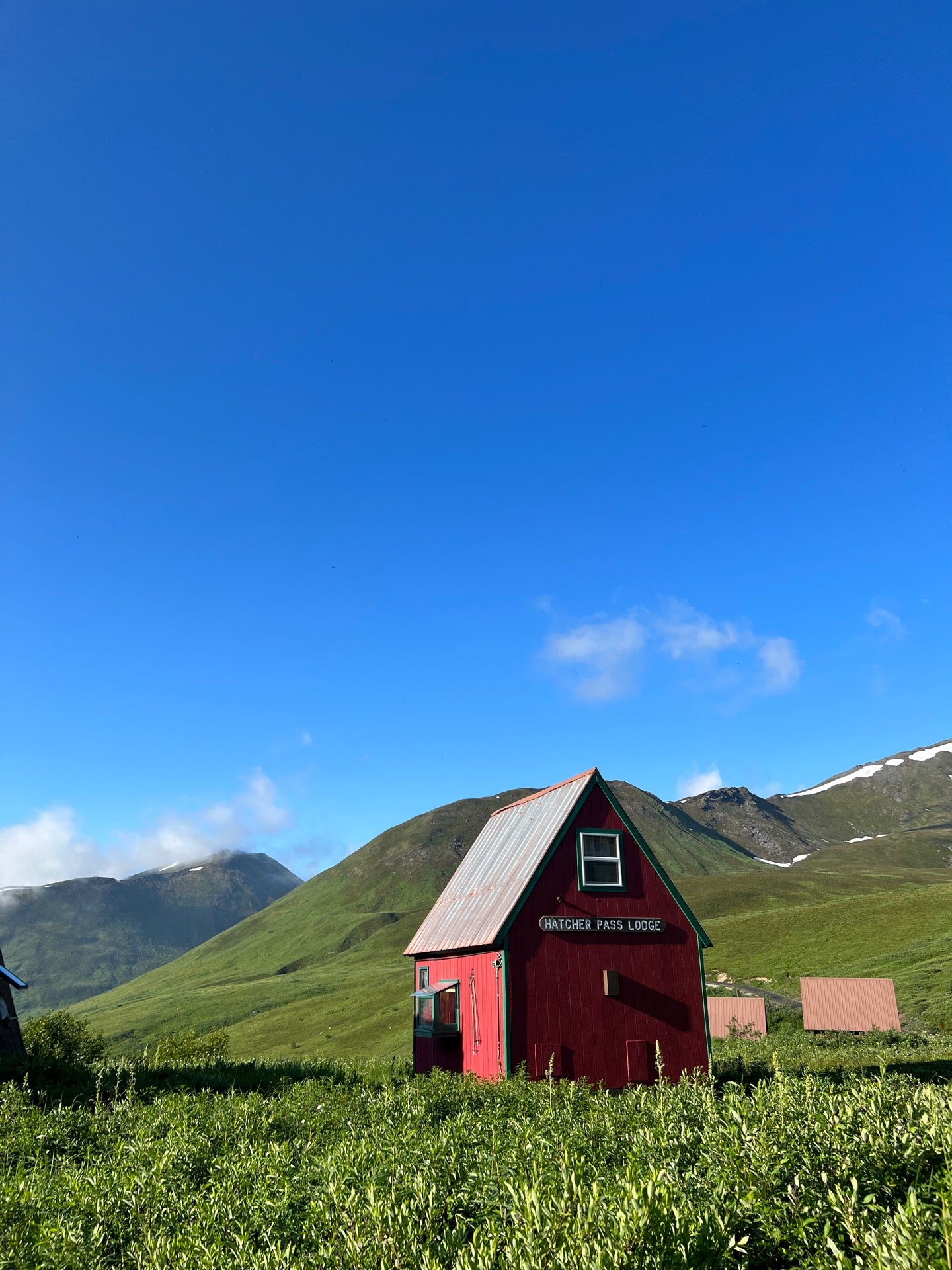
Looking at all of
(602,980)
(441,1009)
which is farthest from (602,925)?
(441,1009)

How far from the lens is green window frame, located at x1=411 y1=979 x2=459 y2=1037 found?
99.9 feet

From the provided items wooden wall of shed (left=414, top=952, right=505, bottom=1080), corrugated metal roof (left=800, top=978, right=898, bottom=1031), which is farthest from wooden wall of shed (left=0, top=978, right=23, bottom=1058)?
corrugated metal roof (left=800, top=978, right=898, bottom=1031)

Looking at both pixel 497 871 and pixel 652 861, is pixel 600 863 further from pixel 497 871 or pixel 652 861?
pixel 497 871

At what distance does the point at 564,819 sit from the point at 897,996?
47820 millimetres

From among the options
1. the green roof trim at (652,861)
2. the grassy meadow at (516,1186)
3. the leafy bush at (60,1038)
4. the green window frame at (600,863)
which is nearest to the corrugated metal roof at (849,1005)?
the green roof trim at (652,861)

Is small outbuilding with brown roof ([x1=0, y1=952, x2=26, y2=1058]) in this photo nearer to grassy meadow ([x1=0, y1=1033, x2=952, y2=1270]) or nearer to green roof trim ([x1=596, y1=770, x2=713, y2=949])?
grassy meadow ([x1=0, y1=1033, x2=952, y2=1270])

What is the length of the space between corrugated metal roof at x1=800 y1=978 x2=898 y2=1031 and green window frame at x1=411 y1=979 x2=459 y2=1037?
33.4 m

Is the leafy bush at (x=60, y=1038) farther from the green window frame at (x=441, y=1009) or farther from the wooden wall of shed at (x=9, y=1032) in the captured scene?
the green window frame at (x=441, y=1009)

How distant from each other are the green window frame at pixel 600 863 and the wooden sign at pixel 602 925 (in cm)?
98

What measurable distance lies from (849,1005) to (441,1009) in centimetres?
3569

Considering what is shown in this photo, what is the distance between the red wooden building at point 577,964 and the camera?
26.7m

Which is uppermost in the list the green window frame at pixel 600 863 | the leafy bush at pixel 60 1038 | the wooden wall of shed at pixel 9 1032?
the green window frame at pixel 600 863

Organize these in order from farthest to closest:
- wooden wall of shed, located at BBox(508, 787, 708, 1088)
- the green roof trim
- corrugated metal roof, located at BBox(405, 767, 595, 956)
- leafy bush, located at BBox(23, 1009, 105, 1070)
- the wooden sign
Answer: leafy bush, located at BBox(23, 1009, 105, 1070) → the green roof trim → corrugated metal roof, located at BBox(405, 767, 595, 956) → the wooden sign → wooden wall of shed, located at BBox(508, 787, 708, 1088)

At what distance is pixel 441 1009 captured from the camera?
103 feet
